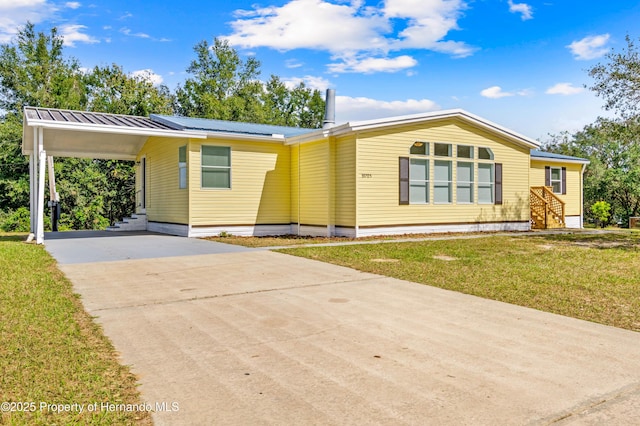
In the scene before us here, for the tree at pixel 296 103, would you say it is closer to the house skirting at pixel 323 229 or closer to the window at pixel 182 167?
the house skirting at pixel 323 229

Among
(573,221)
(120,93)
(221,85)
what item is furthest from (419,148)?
(221,85)

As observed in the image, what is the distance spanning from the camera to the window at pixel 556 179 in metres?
21.8

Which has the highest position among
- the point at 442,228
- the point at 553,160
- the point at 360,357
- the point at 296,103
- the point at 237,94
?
the point at 237,94

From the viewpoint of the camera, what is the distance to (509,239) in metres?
14.0

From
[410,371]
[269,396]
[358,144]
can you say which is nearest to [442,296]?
[410,371]

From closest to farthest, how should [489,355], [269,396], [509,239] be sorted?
[269,396] → [489,355] → [509,239]

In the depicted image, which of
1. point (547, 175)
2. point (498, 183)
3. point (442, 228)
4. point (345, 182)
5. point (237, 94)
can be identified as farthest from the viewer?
point (237, 94)

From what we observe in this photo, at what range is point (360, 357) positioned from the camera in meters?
3.74

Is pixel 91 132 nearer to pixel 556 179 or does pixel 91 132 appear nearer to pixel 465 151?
pixel 465 151

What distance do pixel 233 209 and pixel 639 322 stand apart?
12409 millimetres

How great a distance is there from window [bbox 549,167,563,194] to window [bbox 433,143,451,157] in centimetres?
851

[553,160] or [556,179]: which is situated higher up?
[553,160]

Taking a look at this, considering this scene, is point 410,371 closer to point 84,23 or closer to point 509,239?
point 509,239

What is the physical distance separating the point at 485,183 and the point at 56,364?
1592 cm
